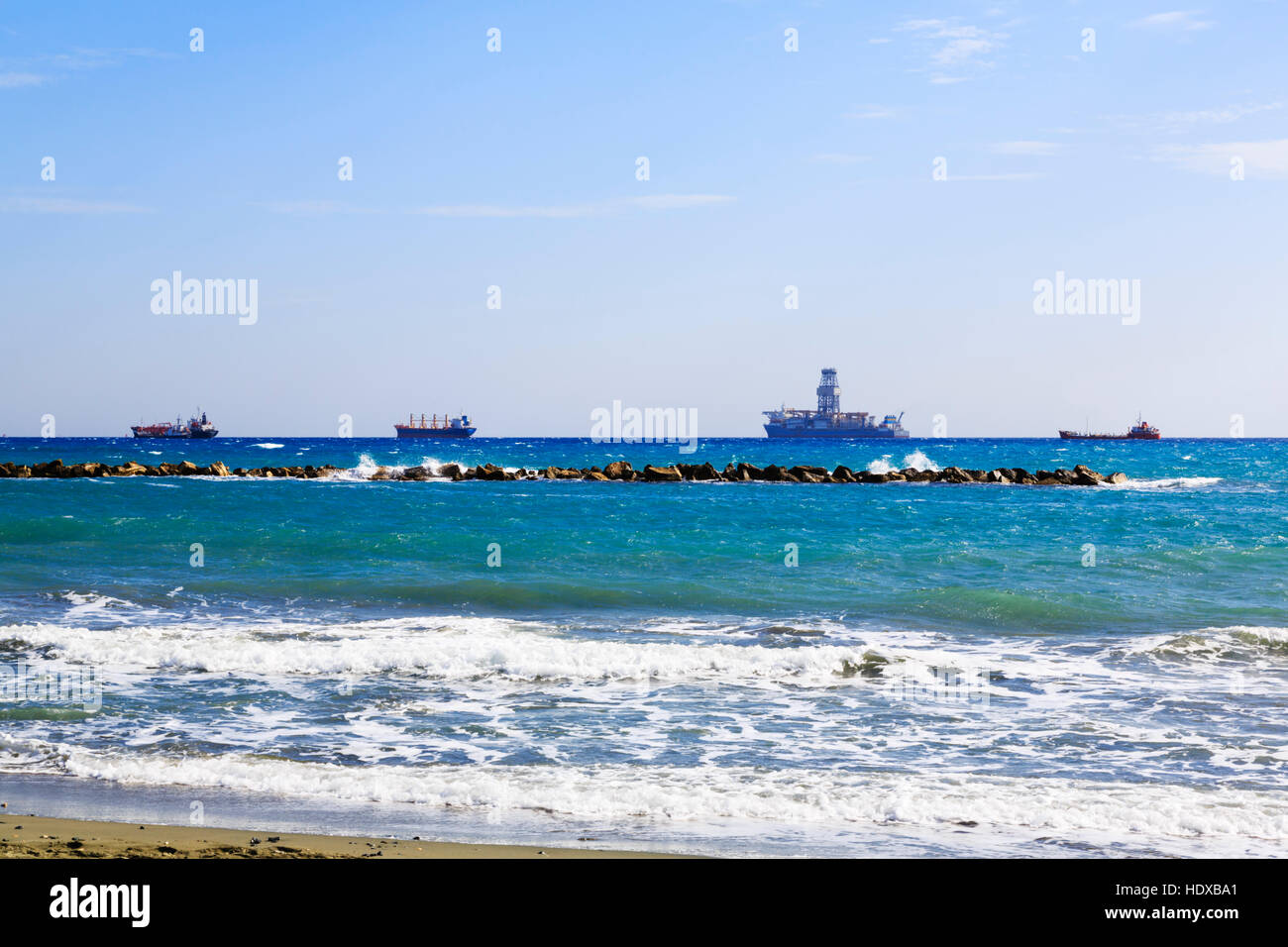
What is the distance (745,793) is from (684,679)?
4.68 meters

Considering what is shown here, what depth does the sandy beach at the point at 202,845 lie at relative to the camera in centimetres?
639

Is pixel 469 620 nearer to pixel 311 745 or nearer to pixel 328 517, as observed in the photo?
pixel 311 745

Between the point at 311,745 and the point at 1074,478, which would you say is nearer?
the point at 311,745

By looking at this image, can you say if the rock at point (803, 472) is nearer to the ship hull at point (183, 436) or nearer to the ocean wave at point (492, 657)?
the ocean wave at point (492, 657)

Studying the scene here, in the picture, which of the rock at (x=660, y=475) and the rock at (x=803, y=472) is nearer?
the rock at (x=660, y=475)

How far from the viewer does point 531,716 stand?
10883mm

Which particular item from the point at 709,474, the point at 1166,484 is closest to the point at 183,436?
the point at 709,474

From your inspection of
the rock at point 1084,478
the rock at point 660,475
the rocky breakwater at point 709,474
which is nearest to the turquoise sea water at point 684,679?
the rock at point 660,475

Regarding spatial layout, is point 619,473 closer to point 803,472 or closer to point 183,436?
point 803,472

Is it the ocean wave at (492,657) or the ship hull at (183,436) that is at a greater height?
the ship hull at (183,436)

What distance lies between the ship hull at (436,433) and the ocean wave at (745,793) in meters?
178

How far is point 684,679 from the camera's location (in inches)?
506

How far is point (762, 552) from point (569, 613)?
26.6 feet
